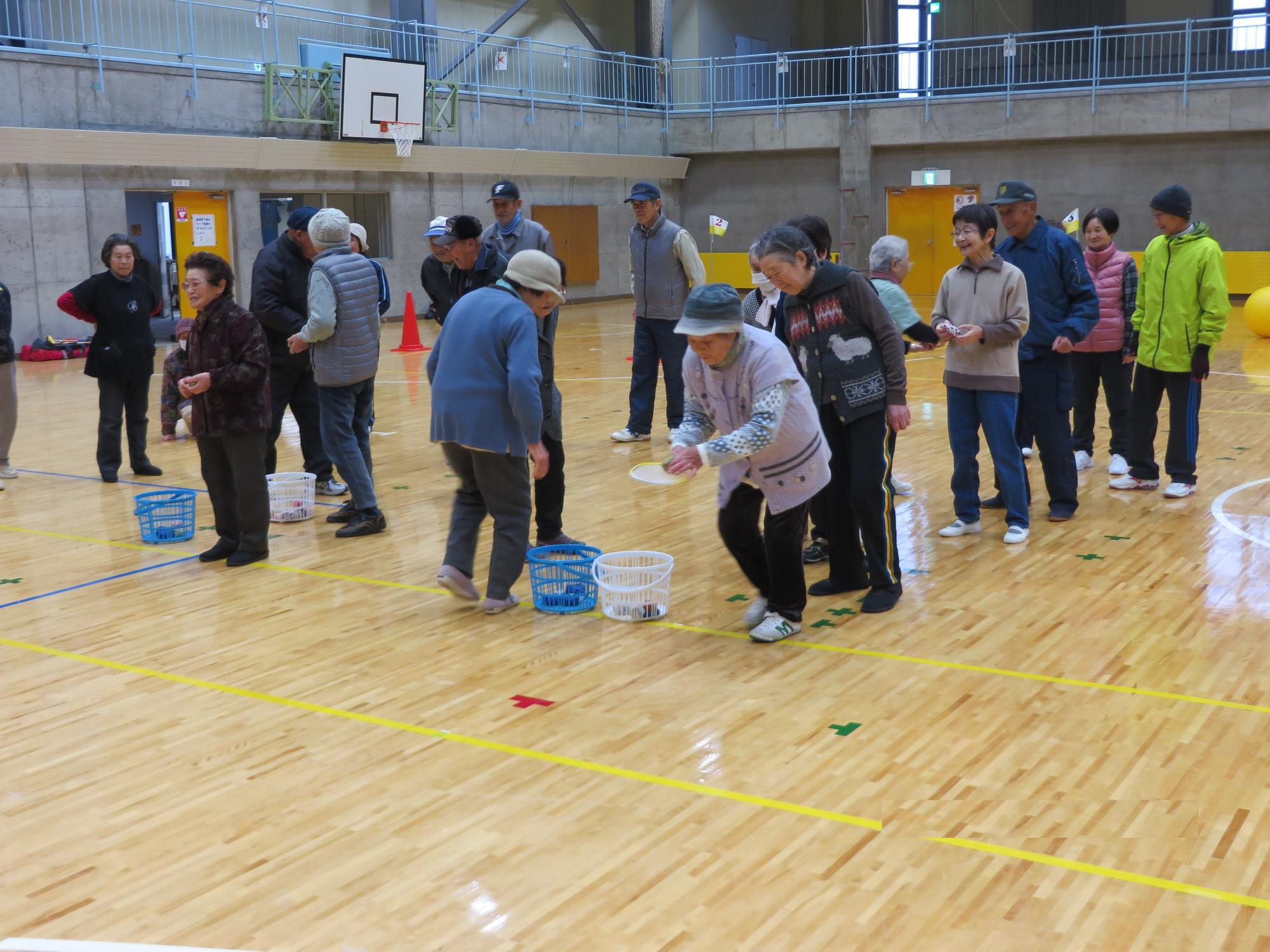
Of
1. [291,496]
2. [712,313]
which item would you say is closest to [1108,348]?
[712,313]

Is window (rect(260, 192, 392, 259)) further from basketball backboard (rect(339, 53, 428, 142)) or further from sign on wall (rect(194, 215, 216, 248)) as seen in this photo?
basketball backboard (rect(339, 53, 428, 142))

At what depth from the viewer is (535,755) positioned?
381 centimetres

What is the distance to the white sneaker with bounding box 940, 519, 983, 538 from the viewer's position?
20.9 feet

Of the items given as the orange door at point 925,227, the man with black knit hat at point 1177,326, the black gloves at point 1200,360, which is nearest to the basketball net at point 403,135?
the orange door at point 925,227

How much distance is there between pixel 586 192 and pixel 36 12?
436 inches

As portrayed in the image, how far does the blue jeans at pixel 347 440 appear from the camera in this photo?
6605 millimetres

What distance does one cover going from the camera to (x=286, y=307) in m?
7.09

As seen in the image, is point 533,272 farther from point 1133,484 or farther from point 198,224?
point 198,224

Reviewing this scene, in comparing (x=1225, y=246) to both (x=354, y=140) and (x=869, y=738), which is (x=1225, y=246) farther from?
(x=869, y=738)

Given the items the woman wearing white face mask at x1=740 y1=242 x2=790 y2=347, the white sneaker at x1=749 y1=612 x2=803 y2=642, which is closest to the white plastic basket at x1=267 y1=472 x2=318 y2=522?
the woman wearing white face mask at x1=740 y1=242 x2=790 y2=347

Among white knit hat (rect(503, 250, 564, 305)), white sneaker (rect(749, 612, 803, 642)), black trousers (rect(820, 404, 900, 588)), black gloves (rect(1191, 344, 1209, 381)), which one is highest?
white knit hat (rect(503, 250, 564, 305))

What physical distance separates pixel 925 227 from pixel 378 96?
11.4m

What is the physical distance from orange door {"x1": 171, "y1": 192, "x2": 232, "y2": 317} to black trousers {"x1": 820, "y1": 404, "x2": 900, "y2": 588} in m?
14.9

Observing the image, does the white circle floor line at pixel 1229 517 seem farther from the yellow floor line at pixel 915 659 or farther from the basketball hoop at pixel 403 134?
the basketball hoop at pixel 403 134
